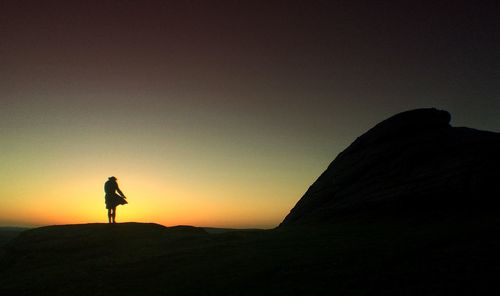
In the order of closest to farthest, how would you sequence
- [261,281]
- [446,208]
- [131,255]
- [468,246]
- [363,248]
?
[261,281] → [468,246] → [363,248] → [131,255] → [446,208]

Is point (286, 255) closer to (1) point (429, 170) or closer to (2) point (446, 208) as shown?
(2) point (446, 208)

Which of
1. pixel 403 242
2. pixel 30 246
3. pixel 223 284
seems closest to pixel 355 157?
pixel 403 242

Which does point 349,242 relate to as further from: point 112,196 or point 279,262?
point 112,196

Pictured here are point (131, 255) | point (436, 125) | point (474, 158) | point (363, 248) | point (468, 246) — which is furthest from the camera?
point (436, 125)

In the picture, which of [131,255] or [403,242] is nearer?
[403,242]

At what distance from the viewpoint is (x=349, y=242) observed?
2211cm

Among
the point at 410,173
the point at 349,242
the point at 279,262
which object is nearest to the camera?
the point at 279,262

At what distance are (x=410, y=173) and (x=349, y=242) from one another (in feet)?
49.5

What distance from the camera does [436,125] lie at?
40.0 metres

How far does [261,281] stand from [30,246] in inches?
873

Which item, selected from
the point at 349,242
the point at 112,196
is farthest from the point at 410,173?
the point at 112,196

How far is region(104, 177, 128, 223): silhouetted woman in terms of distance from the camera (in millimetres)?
38847

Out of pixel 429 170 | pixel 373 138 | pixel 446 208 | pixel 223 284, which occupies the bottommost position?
pixel 223 284

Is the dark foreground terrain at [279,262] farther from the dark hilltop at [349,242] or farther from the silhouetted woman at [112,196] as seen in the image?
the silhouetted woman at [112,196]
